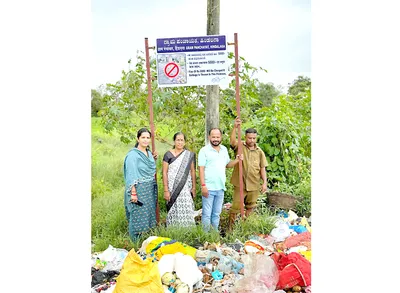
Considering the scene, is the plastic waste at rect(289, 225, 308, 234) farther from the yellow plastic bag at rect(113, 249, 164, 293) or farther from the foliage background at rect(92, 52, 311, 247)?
the yellow plastic bag at rect(113, 249, 164, 293)

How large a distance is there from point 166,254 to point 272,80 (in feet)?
5.16

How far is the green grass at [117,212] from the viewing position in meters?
4.38

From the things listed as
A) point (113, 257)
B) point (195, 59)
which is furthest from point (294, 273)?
point (195, 59)

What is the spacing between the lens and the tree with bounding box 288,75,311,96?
4.40 m

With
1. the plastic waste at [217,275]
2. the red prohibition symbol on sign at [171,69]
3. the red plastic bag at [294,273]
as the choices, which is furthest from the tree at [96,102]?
the red plastic bag at [294,273]

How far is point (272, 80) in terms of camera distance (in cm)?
458

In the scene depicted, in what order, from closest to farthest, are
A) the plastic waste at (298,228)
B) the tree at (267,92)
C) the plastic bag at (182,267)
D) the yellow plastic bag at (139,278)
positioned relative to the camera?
1. the yellow plastic bag at (139,278)
2. the plastic bag at (182,267)
3. the plastic waste at (298,228)
4. the tree at (267,92)

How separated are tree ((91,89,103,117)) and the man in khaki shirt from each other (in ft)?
3.67

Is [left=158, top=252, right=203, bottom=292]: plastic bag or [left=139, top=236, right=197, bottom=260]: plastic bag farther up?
[left=139, top=236, right=197, bottom=260]: plastic bag

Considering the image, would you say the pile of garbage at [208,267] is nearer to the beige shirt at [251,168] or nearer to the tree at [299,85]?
the beige shirt at [251,168]

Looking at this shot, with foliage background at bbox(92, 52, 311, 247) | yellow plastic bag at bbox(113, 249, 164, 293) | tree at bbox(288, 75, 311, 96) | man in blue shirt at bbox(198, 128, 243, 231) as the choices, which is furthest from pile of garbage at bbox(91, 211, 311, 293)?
tree at bbox(288, 75, 311, 96)
